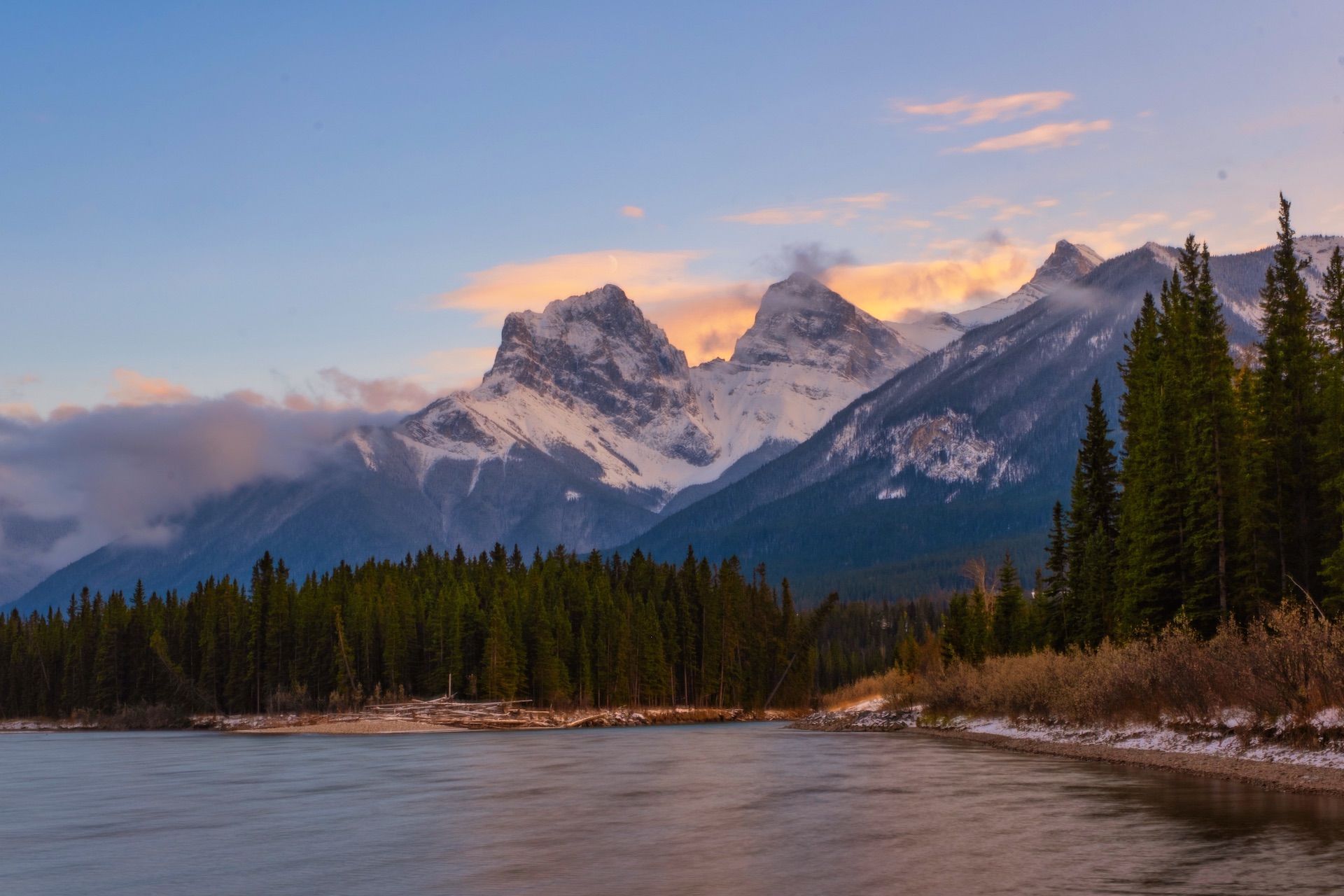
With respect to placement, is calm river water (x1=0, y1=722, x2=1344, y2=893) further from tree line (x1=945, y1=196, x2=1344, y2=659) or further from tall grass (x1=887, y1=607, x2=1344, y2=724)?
tree line (x1=945, y1=196, x2=1344, y2=659)

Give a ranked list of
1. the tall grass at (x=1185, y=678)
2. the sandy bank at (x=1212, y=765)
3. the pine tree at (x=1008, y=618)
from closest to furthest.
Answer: the sandy bank at (x=1212, y=765) < the tall grass at (x=1185, y=678) < the pine tree at (x=1008, y=618)

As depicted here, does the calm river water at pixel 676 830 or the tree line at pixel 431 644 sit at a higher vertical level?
the tree line at pixel 431 644

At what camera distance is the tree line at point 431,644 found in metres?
142

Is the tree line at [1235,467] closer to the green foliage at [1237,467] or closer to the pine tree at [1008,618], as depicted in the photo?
the green foliage at [1237,467]

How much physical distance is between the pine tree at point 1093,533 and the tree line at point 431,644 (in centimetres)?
6606

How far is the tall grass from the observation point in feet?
153

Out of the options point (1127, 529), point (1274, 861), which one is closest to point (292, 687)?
point (1127, 529)

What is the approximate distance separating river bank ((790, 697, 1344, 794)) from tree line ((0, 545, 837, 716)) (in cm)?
7147

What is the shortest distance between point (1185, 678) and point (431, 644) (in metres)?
102

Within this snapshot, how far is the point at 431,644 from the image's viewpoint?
143625 mm

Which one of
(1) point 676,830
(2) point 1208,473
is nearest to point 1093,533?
(2) point 1208,473

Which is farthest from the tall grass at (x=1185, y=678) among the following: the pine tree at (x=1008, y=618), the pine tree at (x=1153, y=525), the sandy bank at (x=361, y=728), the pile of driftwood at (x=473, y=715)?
the pile of driftwood at (x=473, y=715)

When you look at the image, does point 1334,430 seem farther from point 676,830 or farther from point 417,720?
point 417,720

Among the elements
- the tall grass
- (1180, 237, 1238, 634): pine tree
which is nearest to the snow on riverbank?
the tall grass
